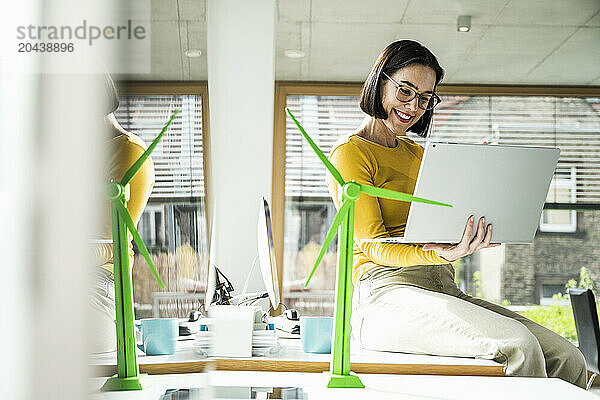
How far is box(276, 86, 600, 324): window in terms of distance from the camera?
3424mm

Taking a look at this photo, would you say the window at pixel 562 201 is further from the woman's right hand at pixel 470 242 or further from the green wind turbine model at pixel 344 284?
the green wind turbine model at pixel 344 284

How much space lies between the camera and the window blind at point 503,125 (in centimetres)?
346

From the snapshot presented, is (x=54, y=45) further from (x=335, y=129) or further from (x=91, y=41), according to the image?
(x=335, y=129)

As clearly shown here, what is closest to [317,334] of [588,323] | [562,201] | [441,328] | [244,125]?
[441,328]

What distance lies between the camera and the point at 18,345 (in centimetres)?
10

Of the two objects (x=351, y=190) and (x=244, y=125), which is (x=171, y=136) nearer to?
A: (x=351, y=190)

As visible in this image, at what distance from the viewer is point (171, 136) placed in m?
0.14

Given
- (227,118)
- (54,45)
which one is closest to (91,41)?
(54,45)

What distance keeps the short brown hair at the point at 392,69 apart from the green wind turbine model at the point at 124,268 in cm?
169

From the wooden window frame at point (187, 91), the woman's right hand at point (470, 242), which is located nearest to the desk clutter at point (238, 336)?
the woman's right hand at point (470, 242)

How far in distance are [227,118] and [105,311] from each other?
8.82ft

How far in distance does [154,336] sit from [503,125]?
358 centimetres

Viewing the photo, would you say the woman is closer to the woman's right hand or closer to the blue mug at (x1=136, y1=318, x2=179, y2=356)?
the woman's right hand

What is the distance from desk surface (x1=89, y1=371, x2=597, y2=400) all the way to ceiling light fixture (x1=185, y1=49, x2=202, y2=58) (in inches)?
25.7
